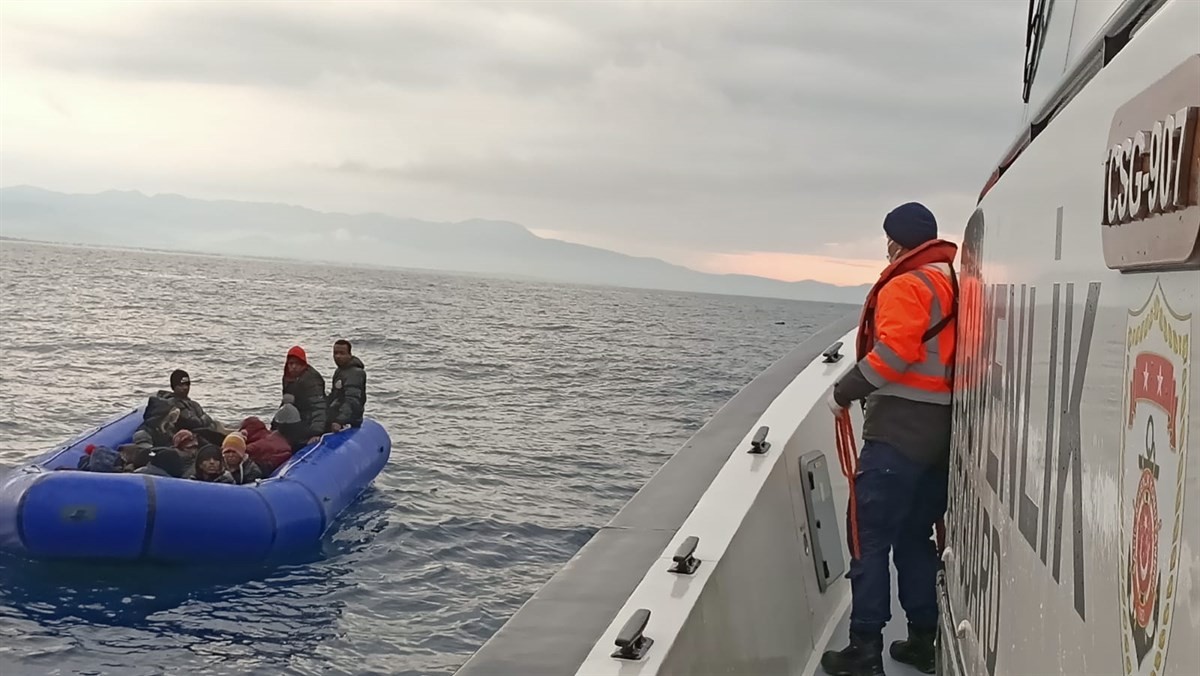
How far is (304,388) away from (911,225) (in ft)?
35.0

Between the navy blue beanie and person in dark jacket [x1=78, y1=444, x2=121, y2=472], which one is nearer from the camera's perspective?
the navy blue beanie

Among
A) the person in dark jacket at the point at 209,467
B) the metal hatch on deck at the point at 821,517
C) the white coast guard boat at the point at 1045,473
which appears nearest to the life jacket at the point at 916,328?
the white coast guard boat at the point at 1045,473

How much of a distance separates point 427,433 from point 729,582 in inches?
746

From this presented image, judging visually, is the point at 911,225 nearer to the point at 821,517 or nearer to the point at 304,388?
the point at 821,517

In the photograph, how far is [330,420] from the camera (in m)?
14.2

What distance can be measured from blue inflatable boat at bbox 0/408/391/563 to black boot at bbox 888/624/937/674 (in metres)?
8.39

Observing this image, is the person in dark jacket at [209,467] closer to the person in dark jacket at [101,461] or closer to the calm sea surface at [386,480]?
the person in dark jacket at [101,461]

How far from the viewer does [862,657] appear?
4.08 meters

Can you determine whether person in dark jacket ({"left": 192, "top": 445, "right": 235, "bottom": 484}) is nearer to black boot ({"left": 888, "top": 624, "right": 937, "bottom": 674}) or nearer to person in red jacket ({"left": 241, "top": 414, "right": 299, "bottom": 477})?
person in red jacket ({"left": 241, "top": 414, "right": 299, "bottom": 477})

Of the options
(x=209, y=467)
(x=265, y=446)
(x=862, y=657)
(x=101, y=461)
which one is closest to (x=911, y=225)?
(x=862, y=657)

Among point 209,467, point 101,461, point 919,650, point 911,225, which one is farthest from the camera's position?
point 209,467

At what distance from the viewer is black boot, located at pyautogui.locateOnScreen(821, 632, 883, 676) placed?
160 inches

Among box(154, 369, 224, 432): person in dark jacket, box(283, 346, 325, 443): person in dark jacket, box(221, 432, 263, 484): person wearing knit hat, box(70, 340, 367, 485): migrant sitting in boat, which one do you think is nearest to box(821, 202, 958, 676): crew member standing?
box(70, 340, 367, 485): migrant sitting in boat

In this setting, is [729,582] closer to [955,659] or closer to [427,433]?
[955,659]
